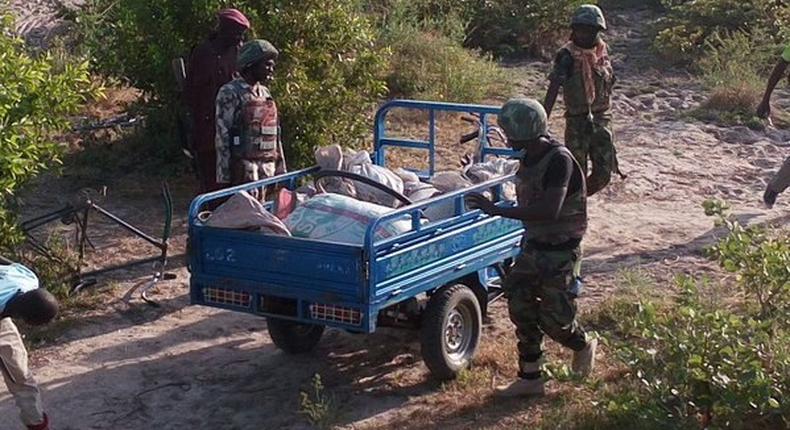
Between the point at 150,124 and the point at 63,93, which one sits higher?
the point at 63,93

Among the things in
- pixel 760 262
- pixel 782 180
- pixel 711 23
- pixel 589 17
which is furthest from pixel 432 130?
pixel 711 23

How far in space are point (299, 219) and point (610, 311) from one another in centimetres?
211

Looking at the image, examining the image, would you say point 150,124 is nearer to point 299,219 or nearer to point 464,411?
point 299,219

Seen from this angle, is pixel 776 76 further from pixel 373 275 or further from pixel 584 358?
pixel 373 275

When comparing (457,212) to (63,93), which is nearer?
(457,212)

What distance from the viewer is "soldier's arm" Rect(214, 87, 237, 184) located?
314 inches

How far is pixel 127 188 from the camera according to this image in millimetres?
10797

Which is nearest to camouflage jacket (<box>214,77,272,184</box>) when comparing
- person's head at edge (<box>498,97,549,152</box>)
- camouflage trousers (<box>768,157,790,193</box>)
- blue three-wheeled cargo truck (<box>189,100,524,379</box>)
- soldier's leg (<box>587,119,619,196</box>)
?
blue three-wheeled cargo truck (<box>189,100,524,379</box>)

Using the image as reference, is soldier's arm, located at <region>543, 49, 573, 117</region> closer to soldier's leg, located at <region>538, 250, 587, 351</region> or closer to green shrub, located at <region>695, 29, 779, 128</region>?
soldier's leg, located at <region>538, 250, 587, 351</region>

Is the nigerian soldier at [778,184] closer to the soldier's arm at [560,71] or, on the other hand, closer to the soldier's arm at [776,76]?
the soldier's arm at [776,76]

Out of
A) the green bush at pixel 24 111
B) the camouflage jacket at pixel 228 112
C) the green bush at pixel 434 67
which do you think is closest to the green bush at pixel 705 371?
the camouflage jacket at pixel 228 112

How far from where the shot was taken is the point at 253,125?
803 centimetres

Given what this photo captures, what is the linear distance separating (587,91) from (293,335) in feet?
9.80

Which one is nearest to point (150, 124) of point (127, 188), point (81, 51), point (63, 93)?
point (127, 188)
